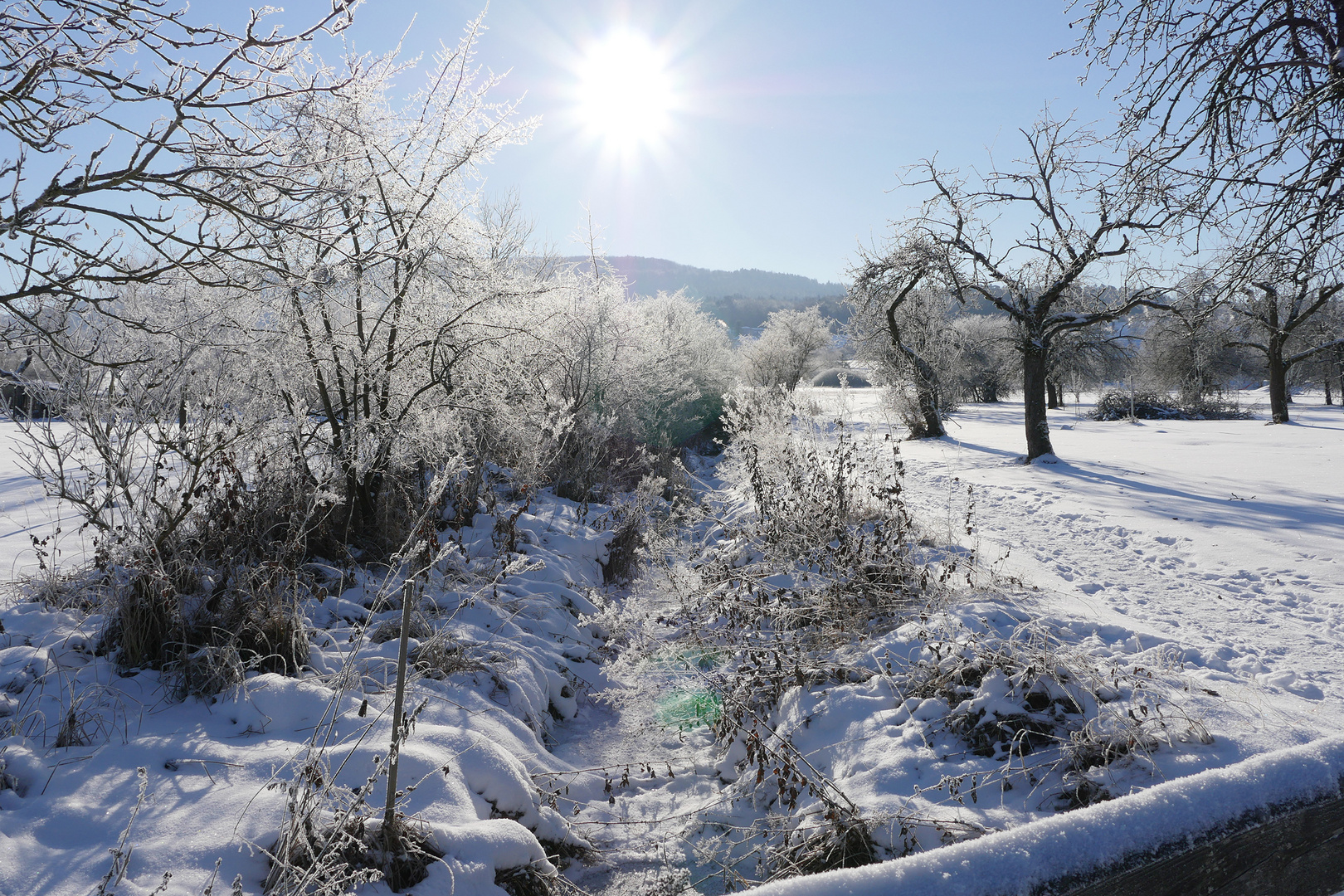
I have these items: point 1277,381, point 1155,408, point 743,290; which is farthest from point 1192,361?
point 743,290

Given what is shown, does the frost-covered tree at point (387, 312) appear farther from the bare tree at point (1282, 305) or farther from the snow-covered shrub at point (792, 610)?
the bare tree at point (1282, 305)

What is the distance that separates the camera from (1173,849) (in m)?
1.06

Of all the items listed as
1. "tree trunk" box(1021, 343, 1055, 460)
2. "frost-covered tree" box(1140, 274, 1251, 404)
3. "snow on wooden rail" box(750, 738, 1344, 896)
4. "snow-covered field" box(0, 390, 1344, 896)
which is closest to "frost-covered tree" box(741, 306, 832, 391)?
"frost-covered tree" box(1140, 274, 1251, 404)

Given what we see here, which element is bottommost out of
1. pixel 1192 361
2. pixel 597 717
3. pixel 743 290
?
pixel 597 717

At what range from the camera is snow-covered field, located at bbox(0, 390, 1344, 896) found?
7.97ft

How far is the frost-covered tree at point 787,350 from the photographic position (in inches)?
1309

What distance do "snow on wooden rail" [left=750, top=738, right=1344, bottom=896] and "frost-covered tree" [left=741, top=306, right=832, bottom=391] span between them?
31489 mm

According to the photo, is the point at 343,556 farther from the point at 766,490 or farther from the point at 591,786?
the point at 766,490

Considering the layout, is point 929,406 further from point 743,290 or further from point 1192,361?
point 743,290

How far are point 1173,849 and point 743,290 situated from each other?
5551 inches

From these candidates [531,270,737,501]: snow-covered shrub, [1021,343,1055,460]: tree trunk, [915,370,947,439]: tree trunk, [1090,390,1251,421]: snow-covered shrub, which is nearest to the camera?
[531,270,737,501]: snow-covered shrub

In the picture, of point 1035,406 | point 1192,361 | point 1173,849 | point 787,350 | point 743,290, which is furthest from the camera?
point 743,290

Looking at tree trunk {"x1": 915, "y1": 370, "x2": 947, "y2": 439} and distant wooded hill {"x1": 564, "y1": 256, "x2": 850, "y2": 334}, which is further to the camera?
distant wooded hill {"x1": 564, "y1": 256, "x2": 850, "y2": 334}

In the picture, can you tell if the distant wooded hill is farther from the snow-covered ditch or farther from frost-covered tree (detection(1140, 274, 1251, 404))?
the snow-covered ditch
